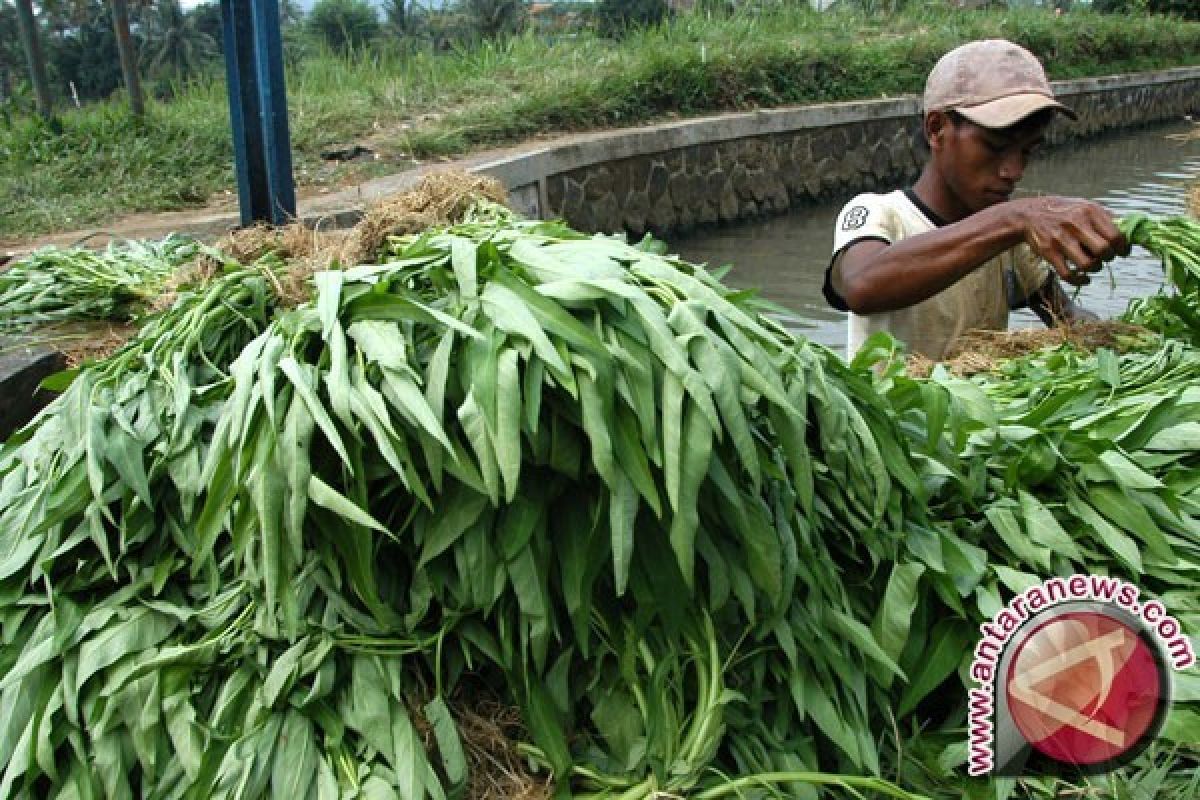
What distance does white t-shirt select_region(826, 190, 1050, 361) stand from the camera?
9.33 feet

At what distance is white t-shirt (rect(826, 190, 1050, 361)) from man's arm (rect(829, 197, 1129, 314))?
0.08 m

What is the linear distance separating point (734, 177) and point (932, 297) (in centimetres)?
837

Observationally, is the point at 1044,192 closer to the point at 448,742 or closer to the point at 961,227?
the point at 961,227

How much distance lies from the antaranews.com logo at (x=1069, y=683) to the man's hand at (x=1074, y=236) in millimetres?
870

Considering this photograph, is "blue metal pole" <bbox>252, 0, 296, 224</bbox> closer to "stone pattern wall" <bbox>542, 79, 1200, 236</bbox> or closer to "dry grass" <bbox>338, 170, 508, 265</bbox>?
"dry grass" <bbox>338, 170, 508, 265</bbox>

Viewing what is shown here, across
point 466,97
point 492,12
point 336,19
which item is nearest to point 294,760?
point 466,97

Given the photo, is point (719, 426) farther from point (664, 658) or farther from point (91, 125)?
point (91, 125)

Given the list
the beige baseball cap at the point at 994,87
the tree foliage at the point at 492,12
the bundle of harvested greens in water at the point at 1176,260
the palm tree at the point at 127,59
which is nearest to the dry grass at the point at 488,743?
the bundle of harvested greens in water at the point at 1176,260

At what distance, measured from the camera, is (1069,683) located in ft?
4.58

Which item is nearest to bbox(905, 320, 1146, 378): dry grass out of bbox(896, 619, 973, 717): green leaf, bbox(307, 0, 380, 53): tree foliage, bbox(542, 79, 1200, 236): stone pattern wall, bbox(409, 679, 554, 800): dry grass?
bbox(896, 619, 973, 717): green leaf

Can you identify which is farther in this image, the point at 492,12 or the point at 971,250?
the point at 492,12

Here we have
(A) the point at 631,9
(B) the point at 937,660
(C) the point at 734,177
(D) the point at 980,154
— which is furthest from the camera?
(A) the point at 631,9

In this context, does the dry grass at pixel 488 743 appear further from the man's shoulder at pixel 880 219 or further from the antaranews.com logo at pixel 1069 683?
the man's shoulder at pixel 880 219

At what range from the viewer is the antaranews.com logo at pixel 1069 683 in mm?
1375
